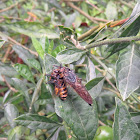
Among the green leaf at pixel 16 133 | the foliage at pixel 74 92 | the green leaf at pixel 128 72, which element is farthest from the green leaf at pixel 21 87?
the green leaf at pixel 128 72

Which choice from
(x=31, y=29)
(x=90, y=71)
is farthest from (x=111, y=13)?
(x=90, y=71)

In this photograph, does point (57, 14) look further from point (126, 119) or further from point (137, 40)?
point (126, 119)

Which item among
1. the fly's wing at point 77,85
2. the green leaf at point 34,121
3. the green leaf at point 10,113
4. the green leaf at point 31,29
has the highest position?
the green leaf at point 31,29

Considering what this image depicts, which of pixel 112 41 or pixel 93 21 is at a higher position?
pixel 112 41

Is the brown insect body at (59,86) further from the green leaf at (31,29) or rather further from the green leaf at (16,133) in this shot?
the green leaf at (31,29)

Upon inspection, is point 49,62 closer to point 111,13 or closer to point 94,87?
point 94,87

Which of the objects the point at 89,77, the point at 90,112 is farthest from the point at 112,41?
the point at 90,112
